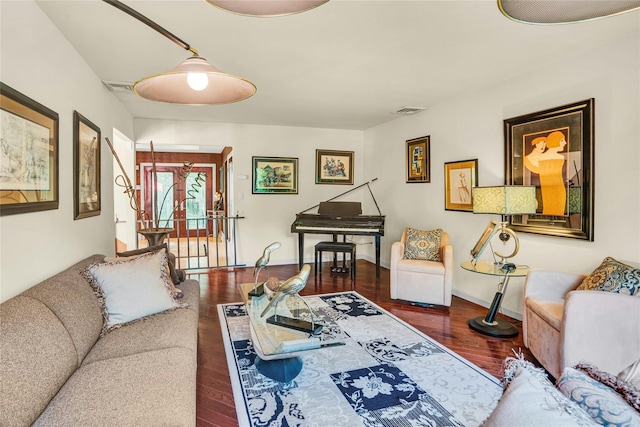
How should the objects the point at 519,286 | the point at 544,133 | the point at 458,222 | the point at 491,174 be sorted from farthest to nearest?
the point at 458,222 < the point at 491,174 < the point at 519,286 < the point at 544,133

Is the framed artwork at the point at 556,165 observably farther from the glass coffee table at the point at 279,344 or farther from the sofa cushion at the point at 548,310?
the glass coffee table at the point at 279,344

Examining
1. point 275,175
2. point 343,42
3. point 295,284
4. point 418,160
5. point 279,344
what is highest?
point 343,42

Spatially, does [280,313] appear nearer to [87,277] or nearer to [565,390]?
[87,277]

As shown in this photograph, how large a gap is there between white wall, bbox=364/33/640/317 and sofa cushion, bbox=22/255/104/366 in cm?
370

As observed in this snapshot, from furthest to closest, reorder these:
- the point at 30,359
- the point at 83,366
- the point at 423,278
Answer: the point at 423,278 → the point at 83,366 → the point at 30,359

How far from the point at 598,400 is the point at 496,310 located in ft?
9.17

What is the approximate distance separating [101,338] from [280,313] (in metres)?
1.15

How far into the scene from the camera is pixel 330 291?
462 cm

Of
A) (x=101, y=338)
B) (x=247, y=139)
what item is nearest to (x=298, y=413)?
(x=101, y=338)

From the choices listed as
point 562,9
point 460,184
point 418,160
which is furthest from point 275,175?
point 562,9

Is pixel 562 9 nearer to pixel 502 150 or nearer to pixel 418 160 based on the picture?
pixel 502 150

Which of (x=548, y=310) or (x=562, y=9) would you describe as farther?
(x=548, y=310)

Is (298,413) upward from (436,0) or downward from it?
downward

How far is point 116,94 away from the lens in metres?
4.16
